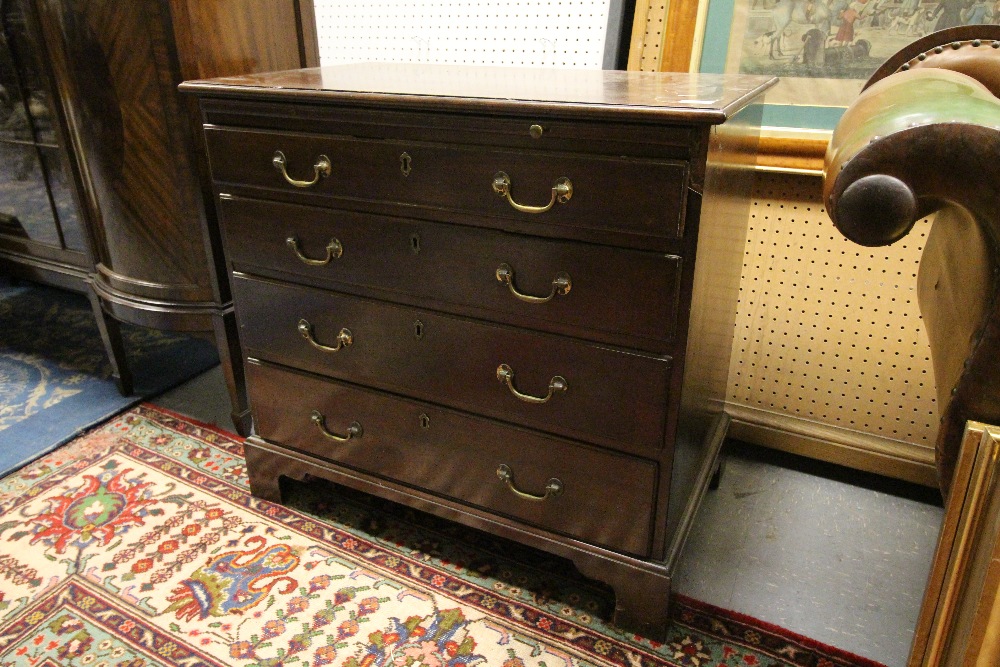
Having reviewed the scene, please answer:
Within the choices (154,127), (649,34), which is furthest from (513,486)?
(154,127)

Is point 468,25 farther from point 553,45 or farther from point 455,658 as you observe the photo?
point 455,658

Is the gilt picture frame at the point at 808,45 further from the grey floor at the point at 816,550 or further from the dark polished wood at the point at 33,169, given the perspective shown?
the dark polished wood at the point at 33,169

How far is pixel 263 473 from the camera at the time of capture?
68.1 inches

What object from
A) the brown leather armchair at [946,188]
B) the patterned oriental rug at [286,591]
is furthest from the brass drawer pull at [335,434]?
the brown leather armchair at [946,188]

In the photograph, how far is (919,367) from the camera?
1.70m

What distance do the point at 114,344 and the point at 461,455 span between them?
1.32 meters

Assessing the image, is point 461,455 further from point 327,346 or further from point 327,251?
point 327,251

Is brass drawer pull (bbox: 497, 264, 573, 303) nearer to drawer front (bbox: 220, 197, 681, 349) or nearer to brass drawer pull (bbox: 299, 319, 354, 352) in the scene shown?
drawer front (bbox: 220, 197, 681, 349)

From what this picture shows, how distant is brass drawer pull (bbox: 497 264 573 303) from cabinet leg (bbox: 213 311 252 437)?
3.05 ft

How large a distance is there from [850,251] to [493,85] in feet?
3.11

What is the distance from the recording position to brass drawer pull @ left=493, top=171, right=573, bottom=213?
1124 mm

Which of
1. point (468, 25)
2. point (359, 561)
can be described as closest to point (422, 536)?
point (359, 561)

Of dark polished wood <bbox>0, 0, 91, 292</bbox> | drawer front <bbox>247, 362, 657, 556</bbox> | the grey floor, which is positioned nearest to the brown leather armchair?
drawer front <bbox>247, 362, 657, 556</bbox>

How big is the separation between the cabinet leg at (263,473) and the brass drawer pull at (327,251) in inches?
21.0
